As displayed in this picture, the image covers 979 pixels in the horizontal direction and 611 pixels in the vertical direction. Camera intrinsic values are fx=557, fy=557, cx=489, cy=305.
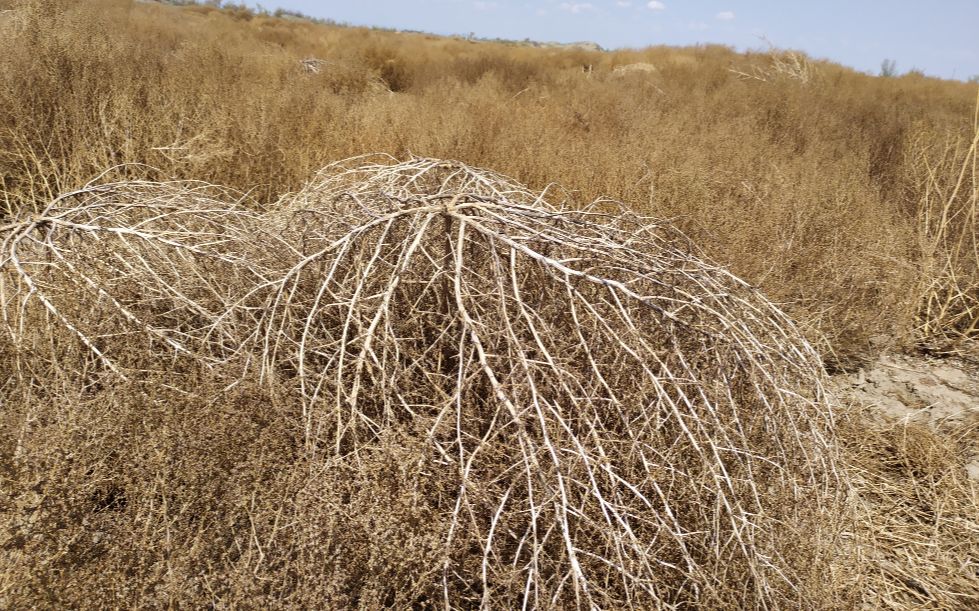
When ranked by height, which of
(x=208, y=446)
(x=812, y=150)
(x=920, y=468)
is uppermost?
(x=812, y=150)

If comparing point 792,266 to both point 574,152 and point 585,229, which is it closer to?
Result: point 574,152

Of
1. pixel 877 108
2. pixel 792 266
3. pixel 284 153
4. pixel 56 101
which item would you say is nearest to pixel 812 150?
pixel 792 266

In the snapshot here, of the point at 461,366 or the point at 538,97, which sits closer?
the point at 461,366

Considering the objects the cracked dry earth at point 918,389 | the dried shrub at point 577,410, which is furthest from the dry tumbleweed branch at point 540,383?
the cracked dry earth at point 918,389

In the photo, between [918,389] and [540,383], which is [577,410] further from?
[918,389]

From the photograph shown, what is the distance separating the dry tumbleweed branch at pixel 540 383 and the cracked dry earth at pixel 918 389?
1340mm

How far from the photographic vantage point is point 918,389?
3.08 metres

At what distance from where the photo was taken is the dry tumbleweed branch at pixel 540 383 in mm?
1435

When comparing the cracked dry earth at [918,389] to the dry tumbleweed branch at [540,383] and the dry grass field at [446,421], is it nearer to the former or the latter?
the dry grass field at [446,421]

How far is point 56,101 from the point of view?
378 cm

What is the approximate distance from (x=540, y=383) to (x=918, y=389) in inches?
106

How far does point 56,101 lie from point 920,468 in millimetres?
5449

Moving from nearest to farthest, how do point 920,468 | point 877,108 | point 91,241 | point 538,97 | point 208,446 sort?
point 208,446 < point 91,241 < point 920,468 < point 538,97 < point 877,108

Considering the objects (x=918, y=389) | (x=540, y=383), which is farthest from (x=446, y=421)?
(x=918, y=389)
